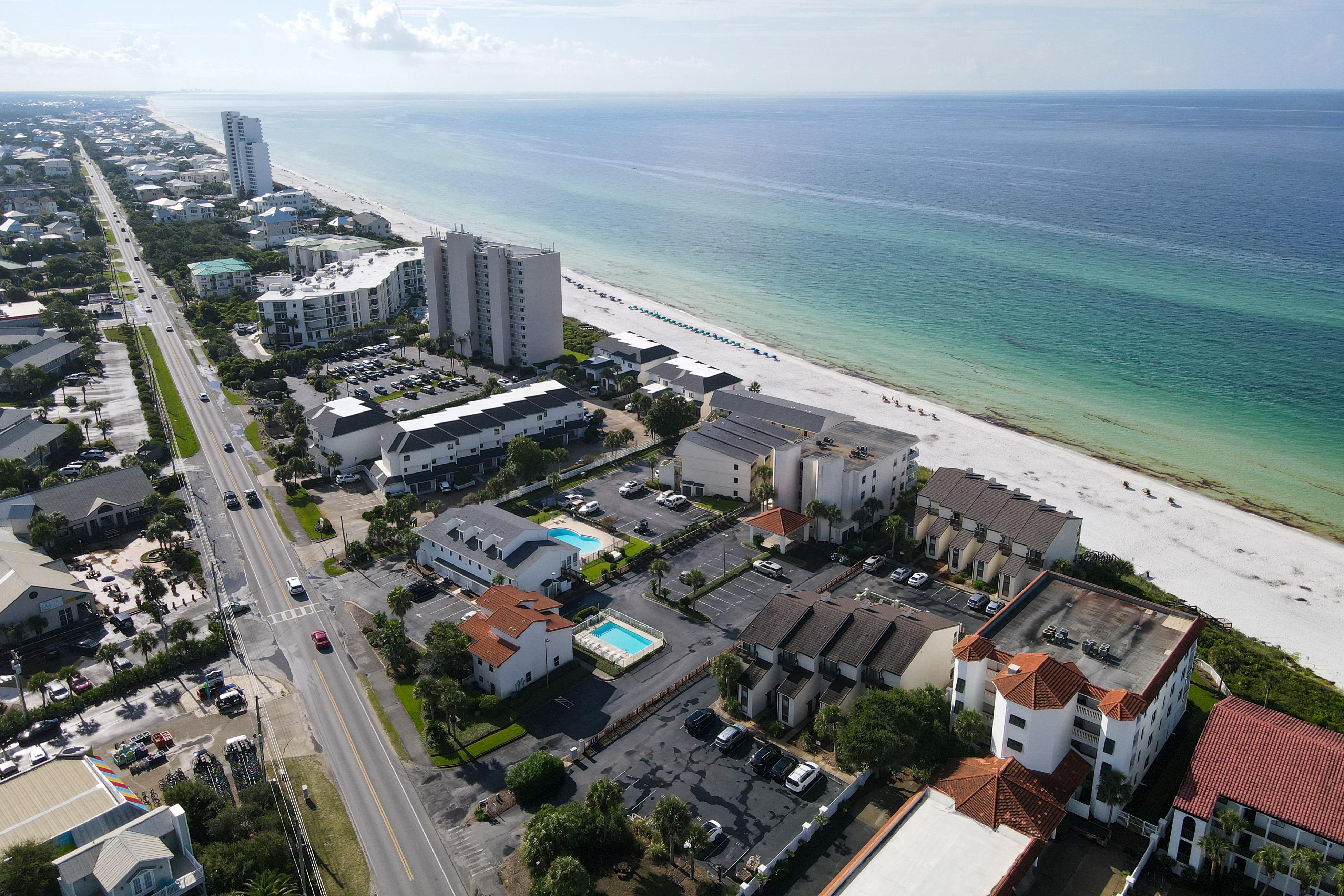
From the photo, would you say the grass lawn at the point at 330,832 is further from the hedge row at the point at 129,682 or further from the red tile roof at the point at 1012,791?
the red tile roof at the point at 1012,791

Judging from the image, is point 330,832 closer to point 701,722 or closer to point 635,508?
point 701,722

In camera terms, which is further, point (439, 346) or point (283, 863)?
point (439, 346)

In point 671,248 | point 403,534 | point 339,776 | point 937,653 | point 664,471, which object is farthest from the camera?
point 671,248

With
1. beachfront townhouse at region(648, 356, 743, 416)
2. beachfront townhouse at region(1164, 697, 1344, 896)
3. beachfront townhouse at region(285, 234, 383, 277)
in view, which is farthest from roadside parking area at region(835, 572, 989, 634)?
beachfront townhouse at region(285, 234, 383, 277)

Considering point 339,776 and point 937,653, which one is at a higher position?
point 937,653

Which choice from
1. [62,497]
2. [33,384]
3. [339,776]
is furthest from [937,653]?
[33,384]

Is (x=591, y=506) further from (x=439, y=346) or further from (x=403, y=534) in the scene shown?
(x=439, y=346)

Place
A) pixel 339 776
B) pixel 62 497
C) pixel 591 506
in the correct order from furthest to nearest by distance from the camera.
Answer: pixel 591 506
pixel 62 497
pixel 339 776
